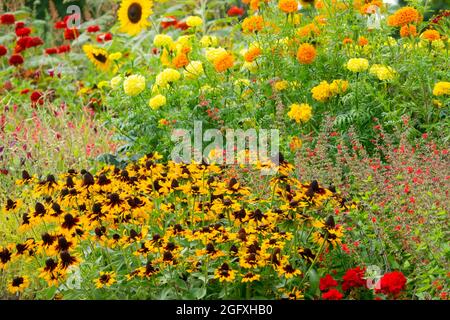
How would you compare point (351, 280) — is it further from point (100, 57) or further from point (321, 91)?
point (100, 57)

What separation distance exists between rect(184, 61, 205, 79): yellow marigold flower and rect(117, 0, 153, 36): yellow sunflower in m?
0.79

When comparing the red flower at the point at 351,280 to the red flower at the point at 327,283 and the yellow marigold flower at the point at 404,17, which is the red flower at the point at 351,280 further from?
the yellow marigold flower at the point at 404,17

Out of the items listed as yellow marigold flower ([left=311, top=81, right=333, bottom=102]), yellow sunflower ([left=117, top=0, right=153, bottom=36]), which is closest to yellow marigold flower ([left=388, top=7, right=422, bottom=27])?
yellow marigold flower ([left=311, top=81, right=333, bottom=102])

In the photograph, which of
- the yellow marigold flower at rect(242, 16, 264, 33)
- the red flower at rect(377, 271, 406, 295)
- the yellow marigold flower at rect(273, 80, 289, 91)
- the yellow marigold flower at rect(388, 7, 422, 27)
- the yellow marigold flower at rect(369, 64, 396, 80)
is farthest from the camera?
the yellow marigold flower at rect(242, 16, 264, 33)

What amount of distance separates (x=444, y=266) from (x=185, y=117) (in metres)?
2.33

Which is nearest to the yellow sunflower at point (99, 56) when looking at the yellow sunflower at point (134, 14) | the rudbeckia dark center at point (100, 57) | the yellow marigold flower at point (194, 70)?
the rudbeckia dark center at point (100, 57)

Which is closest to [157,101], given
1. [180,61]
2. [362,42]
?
[180,61]

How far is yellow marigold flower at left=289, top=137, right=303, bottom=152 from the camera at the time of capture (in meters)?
4.51

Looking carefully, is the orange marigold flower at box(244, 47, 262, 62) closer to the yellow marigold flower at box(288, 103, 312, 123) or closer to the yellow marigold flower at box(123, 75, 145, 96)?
the yellow marigold flower at box(288, 103, 312, 123)

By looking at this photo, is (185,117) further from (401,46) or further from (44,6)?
(44,6)

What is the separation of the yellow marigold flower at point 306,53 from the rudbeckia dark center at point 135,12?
5.07 ft

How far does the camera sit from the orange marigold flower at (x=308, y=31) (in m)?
5.02
